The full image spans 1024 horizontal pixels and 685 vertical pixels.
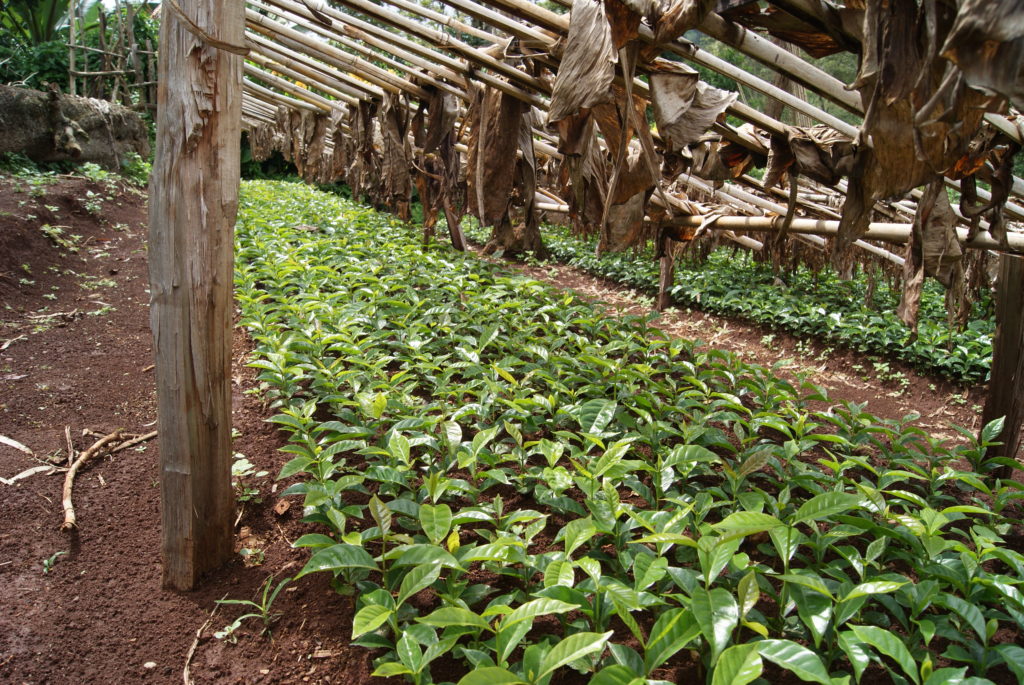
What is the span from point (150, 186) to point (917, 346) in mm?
6220

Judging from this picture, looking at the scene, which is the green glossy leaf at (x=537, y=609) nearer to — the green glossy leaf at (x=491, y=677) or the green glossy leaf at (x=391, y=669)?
the green glossy leaf at (x=491, y=677)

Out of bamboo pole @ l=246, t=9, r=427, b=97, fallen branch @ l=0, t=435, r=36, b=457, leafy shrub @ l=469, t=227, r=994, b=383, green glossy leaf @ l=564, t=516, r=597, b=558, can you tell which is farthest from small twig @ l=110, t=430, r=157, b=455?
leafy shrub @ l=469, t=227, r=994, b=383

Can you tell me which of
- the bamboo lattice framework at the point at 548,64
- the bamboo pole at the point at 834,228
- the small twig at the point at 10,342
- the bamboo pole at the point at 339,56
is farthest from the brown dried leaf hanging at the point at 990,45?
the small twig at the point at 10,342

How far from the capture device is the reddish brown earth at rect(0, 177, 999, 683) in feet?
5.92

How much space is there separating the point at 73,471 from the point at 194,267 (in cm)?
141

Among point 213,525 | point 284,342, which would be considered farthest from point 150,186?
point 284,342

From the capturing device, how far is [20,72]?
36.2 ft

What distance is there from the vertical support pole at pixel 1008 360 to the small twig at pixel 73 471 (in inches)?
159

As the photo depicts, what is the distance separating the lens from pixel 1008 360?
3.00 metres

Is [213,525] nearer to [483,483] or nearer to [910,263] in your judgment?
[483,483]

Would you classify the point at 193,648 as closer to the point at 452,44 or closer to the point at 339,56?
the point at 452,44

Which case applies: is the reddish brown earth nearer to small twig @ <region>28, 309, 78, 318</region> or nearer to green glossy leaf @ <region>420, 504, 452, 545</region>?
small twig @ <region>28, 309, 78, 318</region>

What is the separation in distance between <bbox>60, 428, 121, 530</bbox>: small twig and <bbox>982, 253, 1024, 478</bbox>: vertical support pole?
4.05 meters

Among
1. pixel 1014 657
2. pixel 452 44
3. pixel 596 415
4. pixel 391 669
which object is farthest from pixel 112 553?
pixel 452 44
